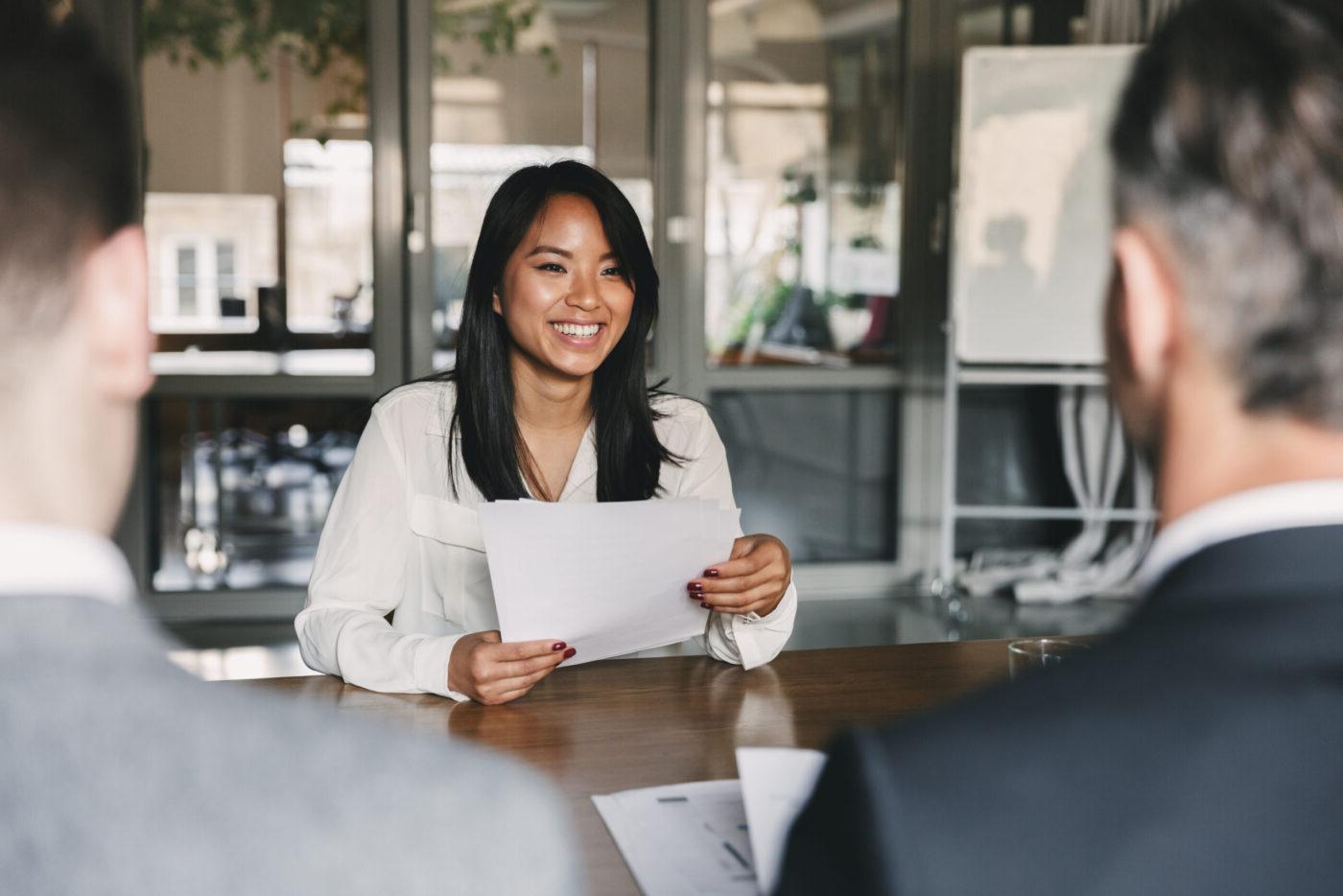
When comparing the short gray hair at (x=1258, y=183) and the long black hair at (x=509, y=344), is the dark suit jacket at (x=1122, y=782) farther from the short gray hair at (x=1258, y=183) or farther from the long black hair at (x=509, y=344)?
the long black hair at (x=509, y=344)

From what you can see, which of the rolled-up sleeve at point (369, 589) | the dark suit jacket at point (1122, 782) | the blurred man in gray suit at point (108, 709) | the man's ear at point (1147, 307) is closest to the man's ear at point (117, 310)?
the blurred man in gray suit at point (108, 709)

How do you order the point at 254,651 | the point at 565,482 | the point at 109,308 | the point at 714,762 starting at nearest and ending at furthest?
the point at 109,308 → the point at 714,762 → the point at 565,482 → the point at 254,651

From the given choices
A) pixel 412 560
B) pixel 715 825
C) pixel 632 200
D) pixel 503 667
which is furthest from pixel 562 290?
pixel 632 200

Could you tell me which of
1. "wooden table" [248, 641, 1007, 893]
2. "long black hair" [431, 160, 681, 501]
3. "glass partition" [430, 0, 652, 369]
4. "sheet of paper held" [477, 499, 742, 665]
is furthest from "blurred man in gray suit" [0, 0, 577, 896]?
"glass partition" [430, 0, 652, 369]

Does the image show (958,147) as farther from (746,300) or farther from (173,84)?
(173,84)

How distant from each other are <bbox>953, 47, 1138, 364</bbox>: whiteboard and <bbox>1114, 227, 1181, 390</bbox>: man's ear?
4.11 m

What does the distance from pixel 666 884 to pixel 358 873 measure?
20.2 inches

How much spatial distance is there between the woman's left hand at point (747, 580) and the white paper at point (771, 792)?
1.82 ft

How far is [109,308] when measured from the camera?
56cm

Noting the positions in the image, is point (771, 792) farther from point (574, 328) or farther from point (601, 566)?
point (574, 328)

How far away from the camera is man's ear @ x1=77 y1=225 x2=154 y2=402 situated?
56 centimetres

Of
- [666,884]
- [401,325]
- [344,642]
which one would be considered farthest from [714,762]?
[401,325]

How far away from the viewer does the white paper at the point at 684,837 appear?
0.95 metres

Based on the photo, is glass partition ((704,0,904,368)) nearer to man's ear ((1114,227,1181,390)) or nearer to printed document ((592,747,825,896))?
printed document ((592,747,825,896))
